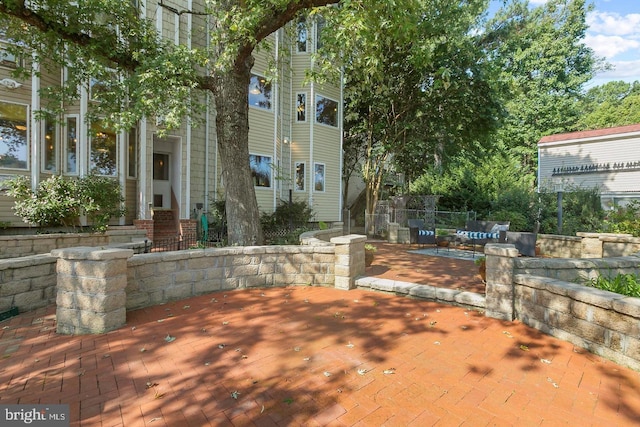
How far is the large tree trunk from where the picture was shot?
675 cm

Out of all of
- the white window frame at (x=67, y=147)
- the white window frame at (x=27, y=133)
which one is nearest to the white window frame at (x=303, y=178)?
the white window frame at (x=67, y=147)

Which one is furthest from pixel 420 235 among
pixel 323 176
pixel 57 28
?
pixel 57 28

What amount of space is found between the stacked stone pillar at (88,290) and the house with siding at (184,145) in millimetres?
4023

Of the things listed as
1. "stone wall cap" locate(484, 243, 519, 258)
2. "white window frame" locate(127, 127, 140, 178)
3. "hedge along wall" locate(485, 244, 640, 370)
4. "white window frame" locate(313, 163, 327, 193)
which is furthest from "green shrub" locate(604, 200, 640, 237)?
"white window frame" locate(127, 127, 140, 178)

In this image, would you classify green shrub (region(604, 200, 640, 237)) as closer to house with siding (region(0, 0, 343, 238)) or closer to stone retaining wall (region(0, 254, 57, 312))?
house with siding (region(0, 0, 343, 238))

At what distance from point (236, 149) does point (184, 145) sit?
586 cm

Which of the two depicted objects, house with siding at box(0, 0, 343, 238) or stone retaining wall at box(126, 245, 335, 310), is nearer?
stone retaining wall at box(126, 245, 335, 310)

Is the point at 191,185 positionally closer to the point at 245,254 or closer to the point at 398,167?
the point at 245,254

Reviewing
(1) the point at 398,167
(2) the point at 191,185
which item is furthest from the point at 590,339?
(1) the point at 398,167

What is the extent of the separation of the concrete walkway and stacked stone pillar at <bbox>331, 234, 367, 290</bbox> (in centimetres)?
115

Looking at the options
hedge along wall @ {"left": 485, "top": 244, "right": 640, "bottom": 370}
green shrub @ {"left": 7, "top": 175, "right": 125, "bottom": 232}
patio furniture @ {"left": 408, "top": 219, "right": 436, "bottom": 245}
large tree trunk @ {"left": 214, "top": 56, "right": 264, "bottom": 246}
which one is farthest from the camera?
patio furniture @ {"left": 408, "top": 219, "right": 436, "bottom": 245}

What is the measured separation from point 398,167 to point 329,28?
1466 cm

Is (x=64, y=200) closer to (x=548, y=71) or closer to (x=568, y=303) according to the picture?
(x=568, y=303)

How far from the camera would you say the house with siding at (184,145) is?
945 centimetres
